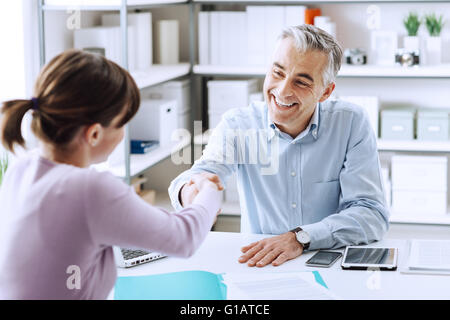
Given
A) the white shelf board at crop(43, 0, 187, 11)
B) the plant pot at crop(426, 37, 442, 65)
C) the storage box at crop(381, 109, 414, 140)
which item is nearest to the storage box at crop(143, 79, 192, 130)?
the white shelf board at crop(43, 0, 187, 11)

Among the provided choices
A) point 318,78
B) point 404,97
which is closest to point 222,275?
point 318,78

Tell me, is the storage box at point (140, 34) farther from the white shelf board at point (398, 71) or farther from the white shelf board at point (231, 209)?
the white shelf board at point (398, 71)

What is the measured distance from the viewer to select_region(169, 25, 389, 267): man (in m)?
1.94

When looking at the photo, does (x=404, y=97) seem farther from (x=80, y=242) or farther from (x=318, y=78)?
(x=80, y=242)

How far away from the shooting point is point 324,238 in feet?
5.70

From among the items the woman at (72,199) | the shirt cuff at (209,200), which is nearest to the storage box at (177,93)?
the shirt cuff at (209,200)

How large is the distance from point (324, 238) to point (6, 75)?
1622mm

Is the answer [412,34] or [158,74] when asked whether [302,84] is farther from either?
[412,34]

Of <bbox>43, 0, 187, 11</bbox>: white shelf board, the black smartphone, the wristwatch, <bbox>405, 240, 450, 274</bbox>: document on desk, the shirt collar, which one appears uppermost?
<bbox>43, 0, 187, 11</bbox>: white shelf board

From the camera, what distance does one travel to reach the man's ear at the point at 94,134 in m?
1.11

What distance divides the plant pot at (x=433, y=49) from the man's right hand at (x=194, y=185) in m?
2.15

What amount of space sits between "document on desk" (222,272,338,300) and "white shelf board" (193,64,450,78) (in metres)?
2.01

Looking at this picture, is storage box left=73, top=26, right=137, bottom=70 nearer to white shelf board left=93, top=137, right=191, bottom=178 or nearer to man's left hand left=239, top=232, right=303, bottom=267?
white shelf board left=93, top=137, right=191, bottom=178

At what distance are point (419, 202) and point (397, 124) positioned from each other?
16.1 inches
